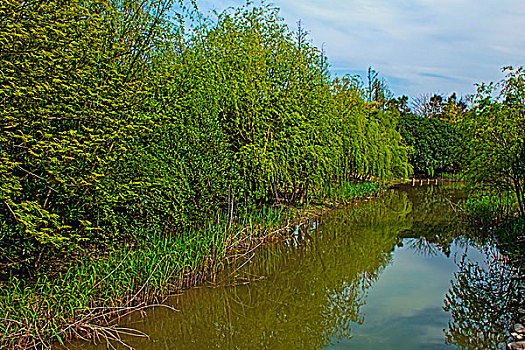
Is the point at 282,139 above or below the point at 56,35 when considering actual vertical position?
below

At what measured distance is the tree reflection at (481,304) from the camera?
5617mm

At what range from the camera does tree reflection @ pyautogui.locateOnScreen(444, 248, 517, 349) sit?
18.4 feet

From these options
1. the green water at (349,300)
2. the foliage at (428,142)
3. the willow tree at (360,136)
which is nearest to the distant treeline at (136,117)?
the green water at (349,300)

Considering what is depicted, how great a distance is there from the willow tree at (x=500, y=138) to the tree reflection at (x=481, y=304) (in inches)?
80.2

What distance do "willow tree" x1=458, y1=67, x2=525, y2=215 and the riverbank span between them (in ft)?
18.9

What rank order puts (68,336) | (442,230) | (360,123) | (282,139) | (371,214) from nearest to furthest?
(68,336), (282,139), (442,230), (371,214), (360,123)

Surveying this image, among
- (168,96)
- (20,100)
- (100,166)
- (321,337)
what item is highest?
(168,96)

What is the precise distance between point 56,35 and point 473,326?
20.4ft

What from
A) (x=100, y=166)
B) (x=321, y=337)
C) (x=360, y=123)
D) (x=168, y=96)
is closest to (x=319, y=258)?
(x=321, y=337)

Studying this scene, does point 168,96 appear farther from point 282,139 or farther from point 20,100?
point 282,139

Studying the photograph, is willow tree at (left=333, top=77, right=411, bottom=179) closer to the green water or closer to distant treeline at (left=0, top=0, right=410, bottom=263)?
distant treeline at (left=0, top=0, right=410, bottom=263)

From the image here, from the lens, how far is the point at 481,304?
6586 millimetres

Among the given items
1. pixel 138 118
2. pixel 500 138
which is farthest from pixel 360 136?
pixel 138 118

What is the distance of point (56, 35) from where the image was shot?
17.0 feet
